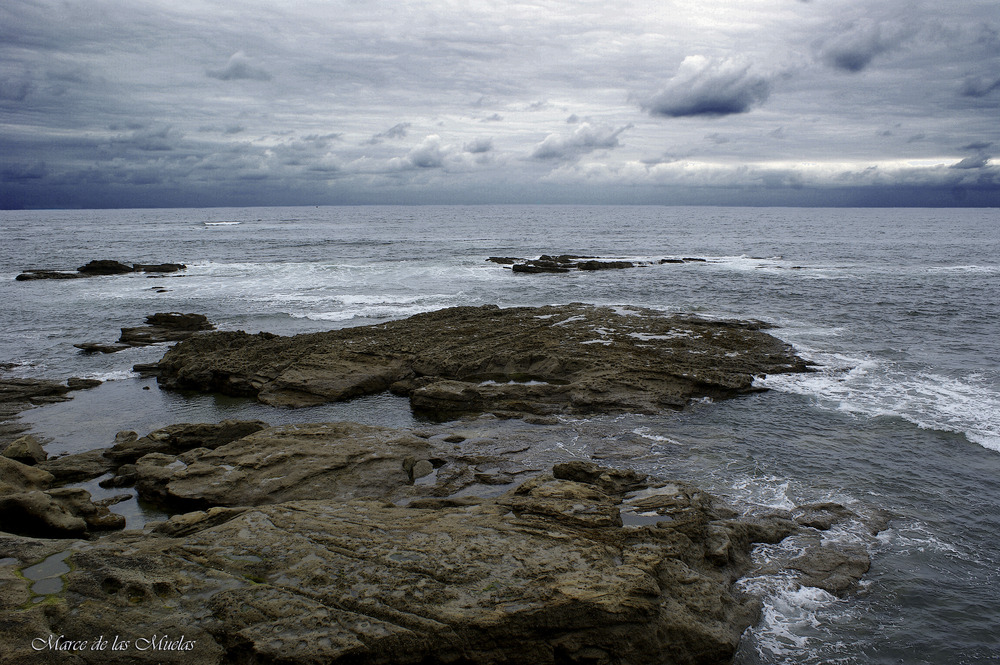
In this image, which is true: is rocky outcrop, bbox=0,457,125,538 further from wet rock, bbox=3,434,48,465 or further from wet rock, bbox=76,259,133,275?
wet rock, bbox=76,259,133,275

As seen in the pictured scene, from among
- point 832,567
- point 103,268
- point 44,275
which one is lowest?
point 832,567

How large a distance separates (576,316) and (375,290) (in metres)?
21.9

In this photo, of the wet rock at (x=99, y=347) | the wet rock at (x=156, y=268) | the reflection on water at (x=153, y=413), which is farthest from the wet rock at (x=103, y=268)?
the reflection on water at (x=153, y=413)

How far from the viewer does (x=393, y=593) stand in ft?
25.6

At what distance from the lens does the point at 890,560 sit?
11.0 metres

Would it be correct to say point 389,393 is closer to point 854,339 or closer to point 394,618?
point 394,618

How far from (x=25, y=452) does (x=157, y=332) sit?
16.1 meters

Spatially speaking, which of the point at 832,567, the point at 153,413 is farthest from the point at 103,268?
the point at 832,567

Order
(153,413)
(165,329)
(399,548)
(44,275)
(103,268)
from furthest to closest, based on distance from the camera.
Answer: (103,268) < (44,275) < (165,329) < (153,413) < (399,548)

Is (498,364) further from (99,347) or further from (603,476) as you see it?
(99,347)

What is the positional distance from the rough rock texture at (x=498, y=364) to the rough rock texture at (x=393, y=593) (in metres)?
9.19

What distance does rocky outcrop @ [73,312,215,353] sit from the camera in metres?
27.6

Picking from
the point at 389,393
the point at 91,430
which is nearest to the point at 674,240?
the point at 389,393

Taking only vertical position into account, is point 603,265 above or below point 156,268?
above
